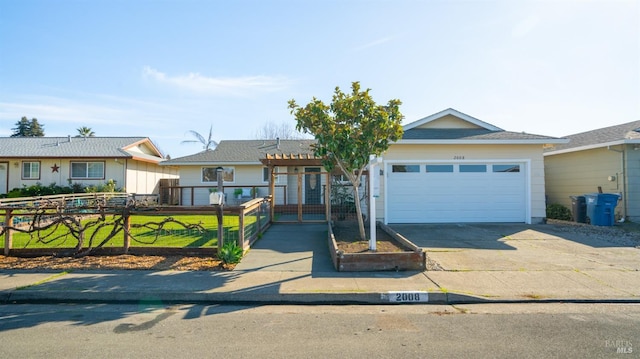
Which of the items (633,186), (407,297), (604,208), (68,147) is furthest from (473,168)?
(68,147)

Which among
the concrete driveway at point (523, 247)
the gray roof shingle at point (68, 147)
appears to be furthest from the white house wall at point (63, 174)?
the concrete driveway at point (523, 247)

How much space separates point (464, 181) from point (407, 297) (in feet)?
28.6

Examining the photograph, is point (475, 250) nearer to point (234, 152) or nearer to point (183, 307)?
point (183, 307)

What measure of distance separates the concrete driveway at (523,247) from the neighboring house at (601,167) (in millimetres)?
2540

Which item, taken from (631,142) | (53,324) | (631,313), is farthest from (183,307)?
(631,142)

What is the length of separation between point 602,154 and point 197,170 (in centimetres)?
1967

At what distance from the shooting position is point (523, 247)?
360 inches

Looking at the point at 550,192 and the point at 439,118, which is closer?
the point at 439,118

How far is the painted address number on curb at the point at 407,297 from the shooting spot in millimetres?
5551

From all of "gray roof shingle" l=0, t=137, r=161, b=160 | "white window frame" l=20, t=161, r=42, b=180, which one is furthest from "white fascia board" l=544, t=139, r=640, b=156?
"white window frame" l=20, t=161, r=42, b=180

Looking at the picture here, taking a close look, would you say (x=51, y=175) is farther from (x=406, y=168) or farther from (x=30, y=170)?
(x=406, y=168)

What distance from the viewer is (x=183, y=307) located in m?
5.32

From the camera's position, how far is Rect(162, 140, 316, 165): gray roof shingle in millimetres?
19984

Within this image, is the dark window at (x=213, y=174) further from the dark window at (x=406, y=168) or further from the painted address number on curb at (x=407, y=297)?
the painted address number on curb at (x=407, y=297)
